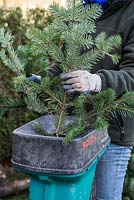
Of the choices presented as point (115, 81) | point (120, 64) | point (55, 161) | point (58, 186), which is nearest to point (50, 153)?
point (55, 161)

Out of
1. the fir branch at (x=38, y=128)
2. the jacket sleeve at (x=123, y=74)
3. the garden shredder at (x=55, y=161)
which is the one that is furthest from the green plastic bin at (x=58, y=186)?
the jacket sleeve at (x=123, y=74)

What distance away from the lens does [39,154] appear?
2.10m

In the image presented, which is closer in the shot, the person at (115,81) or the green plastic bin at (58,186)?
the green plastic bin at (58,186)

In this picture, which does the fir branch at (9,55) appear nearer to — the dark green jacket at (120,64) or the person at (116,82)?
the person at (116,82)

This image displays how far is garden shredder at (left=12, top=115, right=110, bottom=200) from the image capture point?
6.84ft

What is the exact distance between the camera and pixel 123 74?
2275 mm

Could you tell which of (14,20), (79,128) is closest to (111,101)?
(79,128)

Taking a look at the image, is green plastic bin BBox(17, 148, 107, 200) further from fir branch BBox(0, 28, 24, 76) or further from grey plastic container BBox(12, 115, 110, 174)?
fir branch BBox(0, 28, 24, 76)

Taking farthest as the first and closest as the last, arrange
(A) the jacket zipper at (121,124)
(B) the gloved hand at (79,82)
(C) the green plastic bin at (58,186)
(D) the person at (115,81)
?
(A) the jacket zipper at (121,124), (D) the person at (115,81), (C) the green plastic bin at (58,186), (B) the gloved hand at (79,82)

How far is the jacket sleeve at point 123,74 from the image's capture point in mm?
2215

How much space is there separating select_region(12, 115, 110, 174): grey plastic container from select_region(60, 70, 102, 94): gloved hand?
0.21 m

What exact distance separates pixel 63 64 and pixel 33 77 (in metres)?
0.21

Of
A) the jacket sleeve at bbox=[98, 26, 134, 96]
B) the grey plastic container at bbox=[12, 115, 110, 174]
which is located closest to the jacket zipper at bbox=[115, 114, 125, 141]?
the jacket sleeve at bbox=[98, 26, 134, 96]

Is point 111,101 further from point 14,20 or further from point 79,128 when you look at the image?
point 14,20
